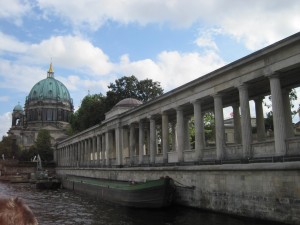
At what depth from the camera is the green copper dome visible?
139562mm

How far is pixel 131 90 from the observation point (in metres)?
60.2

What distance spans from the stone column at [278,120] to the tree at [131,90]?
135 ft

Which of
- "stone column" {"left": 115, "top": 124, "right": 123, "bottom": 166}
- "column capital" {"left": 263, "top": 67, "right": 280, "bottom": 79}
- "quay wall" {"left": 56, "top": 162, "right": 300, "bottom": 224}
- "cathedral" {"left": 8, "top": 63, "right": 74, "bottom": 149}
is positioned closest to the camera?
"quay wall" {"left": 56, "top": 162, "right": 300, "bottom": 224}

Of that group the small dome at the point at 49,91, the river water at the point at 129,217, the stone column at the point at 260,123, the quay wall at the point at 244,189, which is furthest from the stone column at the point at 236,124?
the small dome at the point at 49,91

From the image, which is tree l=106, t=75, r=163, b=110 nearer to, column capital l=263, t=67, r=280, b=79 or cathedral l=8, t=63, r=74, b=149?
column capital l=263, t=67, r=280, b=79

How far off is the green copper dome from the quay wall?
388 feet

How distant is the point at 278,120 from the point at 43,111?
12886 centimetres

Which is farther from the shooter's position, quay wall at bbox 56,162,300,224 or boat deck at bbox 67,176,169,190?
boat deck at bbox 67,176,169,190

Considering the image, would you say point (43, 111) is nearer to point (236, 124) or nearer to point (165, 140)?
point (165, 140)

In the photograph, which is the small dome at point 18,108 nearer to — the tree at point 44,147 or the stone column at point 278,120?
the tree at point 44,147

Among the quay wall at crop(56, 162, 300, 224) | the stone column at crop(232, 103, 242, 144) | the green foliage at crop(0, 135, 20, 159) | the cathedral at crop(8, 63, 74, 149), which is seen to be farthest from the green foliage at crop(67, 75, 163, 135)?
the cathedral at crop(8, 63, 74, 149)

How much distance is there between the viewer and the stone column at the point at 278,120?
60.7ft

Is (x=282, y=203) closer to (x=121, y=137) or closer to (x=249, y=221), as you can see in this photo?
(x=249, y=221)

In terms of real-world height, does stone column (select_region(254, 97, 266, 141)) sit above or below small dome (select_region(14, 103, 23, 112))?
below
